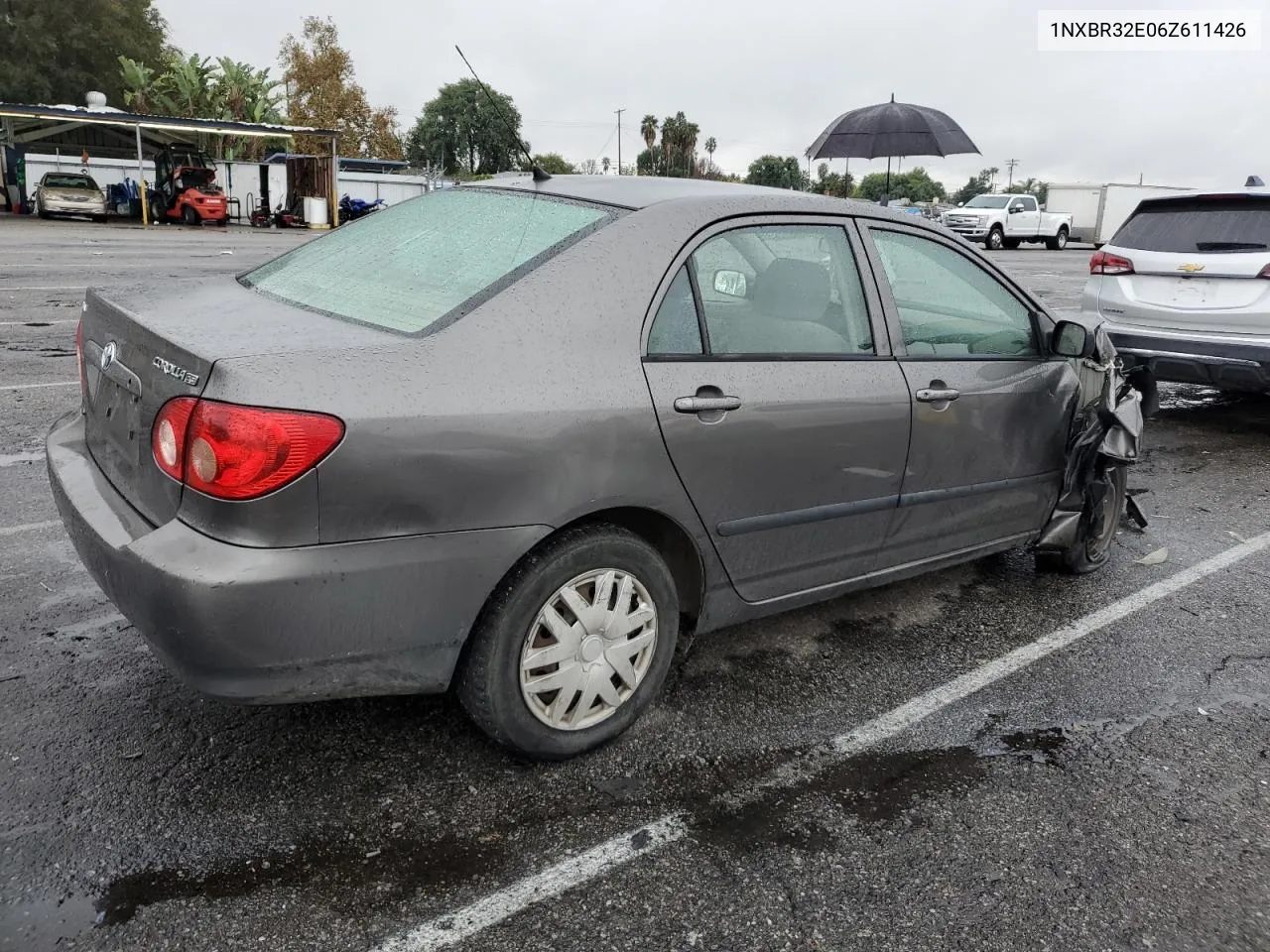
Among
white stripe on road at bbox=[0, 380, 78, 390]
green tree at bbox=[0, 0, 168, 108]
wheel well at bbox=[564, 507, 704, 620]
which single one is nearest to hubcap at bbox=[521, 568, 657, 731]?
wheel well at bbox=[564, 507, 704, 620]

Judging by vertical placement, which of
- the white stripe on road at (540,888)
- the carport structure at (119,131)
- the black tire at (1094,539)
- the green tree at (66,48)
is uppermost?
the green tree at (66,48)

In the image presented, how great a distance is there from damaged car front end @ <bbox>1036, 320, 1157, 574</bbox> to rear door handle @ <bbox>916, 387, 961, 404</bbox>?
89 cm

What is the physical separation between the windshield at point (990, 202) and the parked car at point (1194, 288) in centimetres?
2922

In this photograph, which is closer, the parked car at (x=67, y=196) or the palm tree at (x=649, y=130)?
the parked car at (x=67, y=196)

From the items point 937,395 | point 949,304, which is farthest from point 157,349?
point 949,304

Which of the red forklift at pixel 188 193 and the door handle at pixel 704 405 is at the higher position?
the red forklift at pixel 188 193

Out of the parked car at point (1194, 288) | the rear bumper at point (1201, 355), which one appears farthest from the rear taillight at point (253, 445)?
the parked car at point (1194, 288)

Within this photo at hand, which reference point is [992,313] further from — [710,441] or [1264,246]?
[1264,246]

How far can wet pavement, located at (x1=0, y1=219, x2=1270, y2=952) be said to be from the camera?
2.26m

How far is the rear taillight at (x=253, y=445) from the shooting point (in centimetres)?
221

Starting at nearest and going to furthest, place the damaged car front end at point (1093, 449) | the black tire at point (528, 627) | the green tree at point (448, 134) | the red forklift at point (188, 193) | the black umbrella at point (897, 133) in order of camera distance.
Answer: the black tire at point (528, 627) → the damaged car front end at point (1093, 449) → the black umbrella at point (897, 133) → the red forklift at point (188, 193) → the green tree at point (448, 134)

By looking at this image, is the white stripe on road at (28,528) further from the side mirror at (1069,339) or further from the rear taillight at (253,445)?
the side mirror at (1069,339)

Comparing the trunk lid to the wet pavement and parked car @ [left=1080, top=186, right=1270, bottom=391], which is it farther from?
parked car @ [left=1080, top=186, right=1270, bottom=391]

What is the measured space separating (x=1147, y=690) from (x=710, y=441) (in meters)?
1.86
